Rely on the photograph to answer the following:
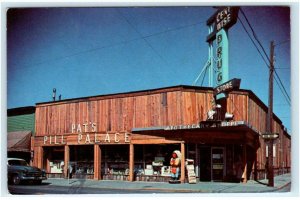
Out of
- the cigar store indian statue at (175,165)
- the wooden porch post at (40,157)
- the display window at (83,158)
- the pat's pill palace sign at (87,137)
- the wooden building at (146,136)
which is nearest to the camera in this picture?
the cigar store indian statue at (175,165)

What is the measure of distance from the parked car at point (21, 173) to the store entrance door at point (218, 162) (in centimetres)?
604

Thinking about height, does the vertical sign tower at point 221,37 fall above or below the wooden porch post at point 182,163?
above

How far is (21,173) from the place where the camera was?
1582 centimetres

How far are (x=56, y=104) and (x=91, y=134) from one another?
5.49 ft

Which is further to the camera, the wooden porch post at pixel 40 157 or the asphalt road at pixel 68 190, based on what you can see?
the wooden porch post at pixel 40 157

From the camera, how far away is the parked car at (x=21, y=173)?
50.4 ft

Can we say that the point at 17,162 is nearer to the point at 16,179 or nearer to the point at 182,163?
the point at 16,179

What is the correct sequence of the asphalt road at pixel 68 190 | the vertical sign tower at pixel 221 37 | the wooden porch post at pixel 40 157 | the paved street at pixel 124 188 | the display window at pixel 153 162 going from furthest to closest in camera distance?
the wooden porch post at pixel 40 157 < the display window at pixel 153 162 < the vertical sign tower at pixel 221 37 < the paved street at pixel 124 188 < the asphalt road at pixel 68 190

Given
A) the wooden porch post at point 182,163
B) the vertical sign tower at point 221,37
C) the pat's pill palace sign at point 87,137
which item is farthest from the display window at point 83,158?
the vertical sign tower at point 221,37

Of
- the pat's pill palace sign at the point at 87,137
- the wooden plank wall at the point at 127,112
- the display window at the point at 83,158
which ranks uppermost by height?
the wooden plank wall at the point at 127,112

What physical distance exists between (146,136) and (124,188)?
316cm

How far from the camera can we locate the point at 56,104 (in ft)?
59.4

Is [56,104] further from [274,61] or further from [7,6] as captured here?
[274,61]

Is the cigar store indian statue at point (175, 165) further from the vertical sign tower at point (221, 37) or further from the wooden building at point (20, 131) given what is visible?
the wooden building at point (20, 131)
